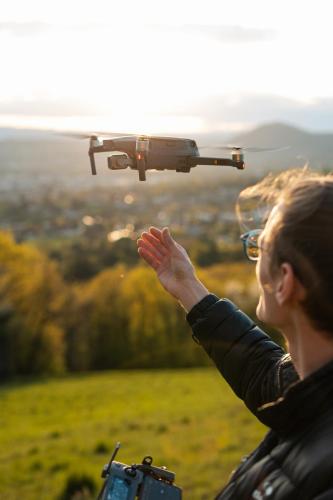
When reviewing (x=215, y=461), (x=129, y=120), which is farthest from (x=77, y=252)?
(x=129, y=120)

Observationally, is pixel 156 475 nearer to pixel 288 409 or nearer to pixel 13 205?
pixel 288 409

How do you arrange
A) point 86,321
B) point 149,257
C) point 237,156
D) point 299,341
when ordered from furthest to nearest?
1. point 86,321
2. point 149,257
3. point 237,156
4. point 299,341

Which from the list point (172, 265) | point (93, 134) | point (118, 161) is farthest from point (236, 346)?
point (93, 134)

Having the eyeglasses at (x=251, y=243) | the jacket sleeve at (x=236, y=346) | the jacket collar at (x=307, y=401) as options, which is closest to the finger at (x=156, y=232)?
the jacket sleeve at (x=236, y=346)

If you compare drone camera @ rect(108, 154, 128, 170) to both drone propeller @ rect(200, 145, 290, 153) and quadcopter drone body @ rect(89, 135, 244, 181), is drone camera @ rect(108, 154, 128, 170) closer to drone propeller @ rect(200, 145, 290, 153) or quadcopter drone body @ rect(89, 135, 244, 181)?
quadcopter drone body @ rect(89, 135, 244, 181)

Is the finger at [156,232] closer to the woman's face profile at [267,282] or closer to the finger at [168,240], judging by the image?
the finger at [168,240]

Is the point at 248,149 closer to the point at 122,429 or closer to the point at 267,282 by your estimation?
the point at 267,282
